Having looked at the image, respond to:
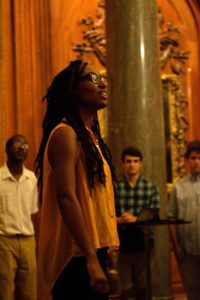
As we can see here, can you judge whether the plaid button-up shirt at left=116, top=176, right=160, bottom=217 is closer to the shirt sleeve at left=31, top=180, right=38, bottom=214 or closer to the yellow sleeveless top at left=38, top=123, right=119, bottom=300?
the shirt sleeve at left=31, top=180, right=38, bottom=214

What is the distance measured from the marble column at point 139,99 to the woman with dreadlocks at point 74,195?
300cm

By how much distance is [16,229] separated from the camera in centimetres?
577

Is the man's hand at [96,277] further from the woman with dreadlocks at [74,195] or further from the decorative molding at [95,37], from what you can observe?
the decorative molding at [95,37]

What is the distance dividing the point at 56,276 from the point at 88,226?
0.70 ft

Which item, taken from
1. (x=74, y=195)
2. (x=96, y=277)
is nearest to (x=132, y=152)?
(x=74, y=195)

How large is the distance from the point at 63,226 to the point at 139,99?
3284mm

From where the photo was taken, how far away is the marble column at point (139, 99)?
5.70 metres

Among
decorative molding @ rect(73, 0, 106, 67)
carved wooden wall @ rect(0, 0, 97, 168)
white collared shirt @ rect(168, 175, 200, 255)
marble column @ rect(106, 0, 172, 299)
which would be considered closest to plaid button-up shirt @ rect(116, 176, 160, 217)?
white collared shirt @ rect(168, 175, 200, 255)

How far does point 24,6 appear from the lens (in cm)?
700

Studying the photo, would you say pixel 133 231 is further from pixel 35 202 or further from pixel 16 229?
pixel 35 202

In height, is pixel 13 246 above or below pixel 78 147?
below

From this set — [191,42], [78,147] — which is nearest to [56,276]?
[78,147]

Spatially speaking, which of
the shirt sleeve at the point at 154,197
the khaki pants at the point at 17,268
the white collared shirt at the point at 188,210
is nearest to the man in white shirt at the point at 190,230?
the white collared shirt at the point at 188,210

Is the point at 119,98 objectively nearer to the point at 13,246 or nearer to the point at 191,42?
the point at 13,246
